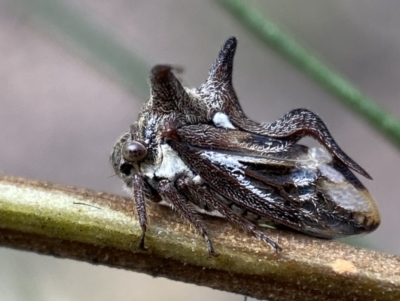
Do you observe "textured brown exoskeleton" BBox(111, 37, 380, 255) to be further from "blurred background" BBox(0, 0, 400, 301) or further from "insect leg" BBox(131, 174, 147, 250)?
"blurred background" BBox(0, 0, 400, 301)

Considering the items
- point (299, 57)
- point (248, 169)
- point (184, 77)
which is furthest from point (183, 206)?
point (184, 77)

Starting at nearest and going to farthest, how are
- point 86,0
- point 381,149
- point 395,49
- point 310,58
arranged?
point 310,58, point 381,149, point 395,49, point 86,0

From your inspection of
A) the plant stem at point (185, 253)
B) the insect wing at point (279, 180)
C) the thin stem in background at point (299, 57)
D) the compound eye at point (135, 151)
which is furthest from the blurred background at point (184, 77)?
the plant stem at point (185, 253)

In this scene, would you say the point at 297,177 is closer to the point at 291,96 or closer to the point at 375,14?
the point at 291,96

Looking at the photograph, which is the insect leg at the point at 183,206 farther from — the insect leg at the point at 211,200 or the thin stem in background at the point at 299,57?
the thin stem in background at the point at 299,57

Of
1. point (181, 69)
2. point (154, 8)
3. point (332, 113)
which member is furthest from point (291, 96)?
point (181, 69)

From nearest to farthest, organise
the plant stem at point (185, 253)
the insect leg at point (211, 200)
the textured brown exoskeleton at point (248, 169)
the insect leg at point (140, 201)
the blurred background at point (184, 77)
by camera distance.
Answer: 1. the plant stem at point (185, 253)
2. the insect leg at point (140, 201)
3. the insect leg at point (211, 200)
4. the textured brown exoskeleton at point (248, 169)
5. the blurred background at point (184, 77)

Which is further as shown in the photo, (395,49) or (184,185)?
(395,49)

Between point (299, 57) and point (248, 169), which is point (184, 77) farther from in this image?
point (299, 57)
